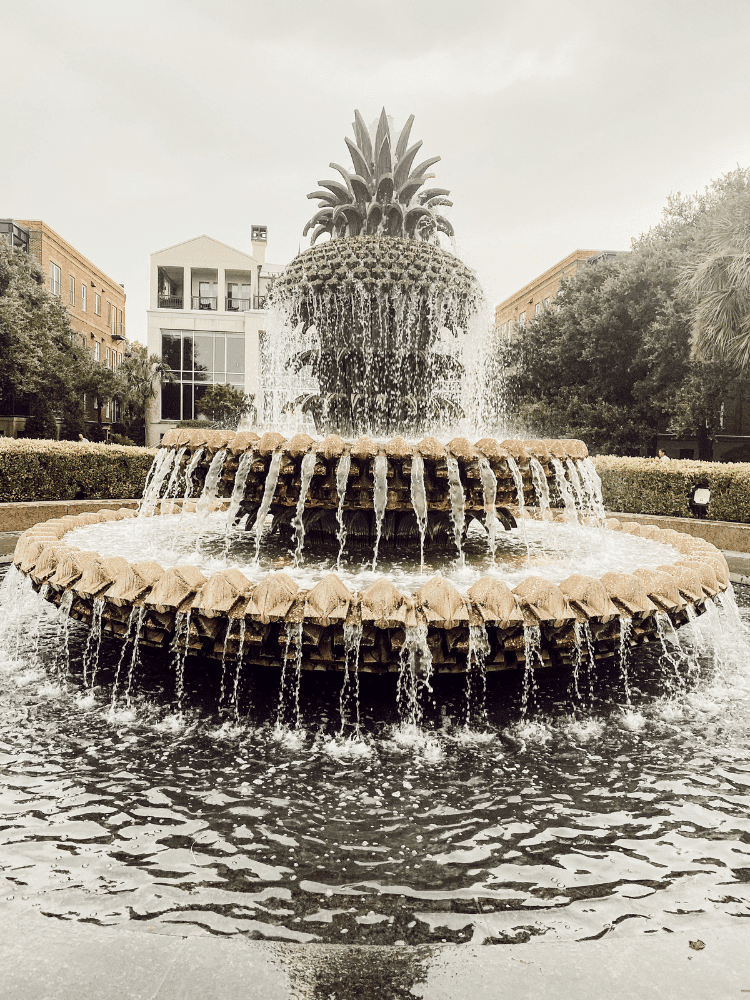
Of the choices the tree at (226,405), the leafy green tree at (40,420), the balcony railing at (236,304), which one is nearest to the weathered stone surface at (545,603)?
the leafy green tree at (40,420)

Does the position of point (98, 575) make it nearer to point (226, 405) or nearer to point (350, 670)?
point (350, 670)

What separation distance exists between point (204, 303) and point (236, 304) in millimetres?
1952

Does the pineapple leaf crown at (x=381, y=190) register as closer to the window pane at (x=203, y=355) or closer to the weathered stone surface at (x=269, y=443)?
the weathered stone surface at (x=269, y=443)

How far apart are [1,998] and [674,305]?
24854 millimetres

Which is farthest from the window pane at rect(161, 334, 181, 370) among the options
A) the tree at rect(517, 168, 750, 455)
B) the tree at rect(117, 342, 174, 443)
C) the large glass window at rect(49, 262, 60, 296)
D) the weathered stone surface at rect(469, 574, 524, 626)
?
the weathered stone surface at rect(469, 574, 524, 626)

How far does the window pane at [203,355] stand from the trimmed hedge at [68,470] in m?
26.1

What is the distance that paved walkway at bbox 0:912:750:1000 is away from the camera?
5.92 ft

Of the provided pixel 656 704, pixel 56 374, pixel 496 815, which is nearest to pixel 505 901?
pixel 496 815

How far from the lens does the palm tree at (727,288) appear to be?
1484cm

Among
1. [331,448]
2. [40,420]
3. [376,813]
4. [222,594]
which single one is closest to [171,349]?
[40,420]

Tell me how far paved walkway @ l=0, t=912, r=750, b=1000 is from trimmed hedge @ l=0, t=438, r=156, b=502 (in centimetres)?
1048

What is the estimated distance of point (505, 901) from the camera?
2.30 meters

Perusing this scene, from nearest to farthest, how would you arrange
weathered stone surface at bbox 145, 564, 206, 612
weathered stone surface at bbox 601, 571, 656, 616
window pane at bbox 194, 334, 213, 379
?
weathered stone surface at bbox 145, 564, 206, 612 → weathered stone surface at bbox 601, 571, 656, 616 → window pane at bbox 194, 334, 213, 379

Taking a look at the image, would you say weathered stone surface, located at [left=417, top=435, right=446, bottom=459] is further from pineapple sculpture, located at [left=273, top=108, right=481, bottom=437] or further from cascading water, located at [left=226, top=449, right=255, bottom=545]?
pineapple sculpture, located at [left=273, top=108, right=481, bottom=437]
